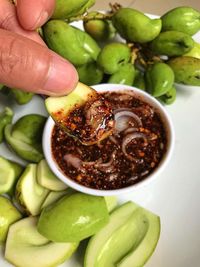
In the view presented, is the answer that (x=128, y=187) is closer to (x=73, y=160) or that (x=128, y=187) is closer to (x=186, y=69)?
(x=73, y=160)

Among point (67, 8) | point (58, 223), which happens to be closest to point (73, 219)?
point (58, 223)

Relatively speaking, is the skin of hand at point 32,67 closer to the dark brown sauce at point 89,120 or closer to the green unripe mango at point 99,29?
the dark brown sauce at point 89,120

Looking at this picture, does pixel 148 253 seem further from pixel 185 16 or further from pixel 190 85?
pixel 185 16

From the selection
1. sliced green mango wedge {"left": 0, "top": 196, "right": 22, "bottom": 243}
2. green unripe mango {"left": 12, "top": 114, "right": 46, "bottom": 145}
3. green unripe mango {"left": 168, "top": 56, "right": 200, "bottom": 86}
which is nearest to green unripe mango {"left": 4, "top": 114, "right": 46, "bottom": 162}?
green unripe mango {"left": 12, "top": 114, "right": 46, "bottom": 145}

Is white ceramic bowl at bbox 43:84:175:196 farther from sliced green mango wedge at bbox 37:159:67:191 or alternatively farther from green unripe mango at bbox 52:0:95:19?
green unripe mango at bbox 52:0:95:19

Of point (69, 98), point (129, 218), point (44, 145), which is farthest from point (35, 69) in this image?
point (129, 218)

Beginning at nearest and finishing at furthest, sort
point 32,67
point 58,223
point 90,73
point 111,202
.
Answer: point 32,67
point 58,223
point 111,202
point 90,73
